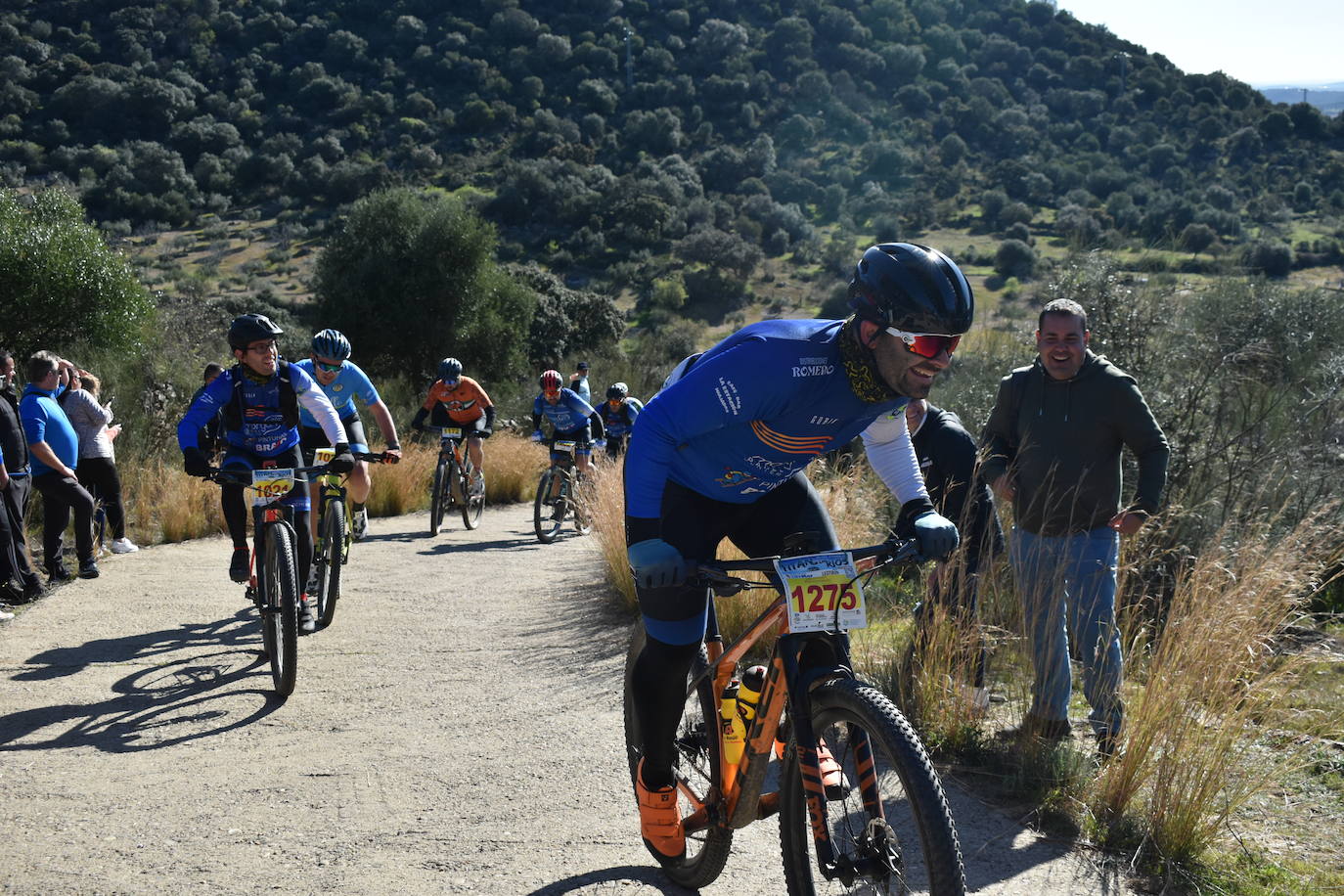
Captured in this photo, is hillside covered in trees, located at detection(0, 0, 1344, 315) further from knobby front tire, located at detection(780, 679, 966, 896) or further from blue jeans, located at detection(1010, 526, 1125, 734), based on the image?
knobby front tire, located at detection(780, 679, 966, 896)

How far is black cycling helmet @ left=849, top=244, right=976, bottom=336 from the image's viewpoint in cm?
279

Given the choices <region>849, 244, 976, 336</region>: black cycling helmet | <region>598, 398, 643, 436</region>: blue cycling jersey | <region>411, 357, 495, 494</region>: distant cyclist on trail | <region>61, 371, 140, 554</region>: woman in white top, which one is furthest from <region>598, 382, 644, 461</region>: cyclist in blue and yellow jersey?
<region>849, 244, 976, 336</region>: black cycling helmet

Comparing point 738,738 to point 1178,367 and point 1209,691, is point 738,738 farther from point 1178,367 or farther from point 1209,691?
point 1178,367

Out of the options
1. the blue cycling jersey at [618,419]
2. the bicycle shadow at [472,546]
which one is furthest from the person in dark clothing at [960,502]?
the blue cycling jersey at [618,419]

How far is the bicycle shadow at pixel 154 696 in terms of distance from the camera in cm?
519

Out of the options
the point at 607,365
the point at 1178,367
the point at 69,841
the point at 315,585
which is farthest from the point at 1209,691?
the point at 607,365

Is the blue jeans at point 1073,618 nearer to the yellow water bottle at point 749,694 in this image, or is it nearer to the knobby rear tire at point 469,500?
the yellow water bottle at point 749,694

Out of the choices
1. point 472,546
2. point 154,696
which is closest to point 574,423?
point 472,546

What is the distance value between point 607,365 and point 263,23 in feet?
199

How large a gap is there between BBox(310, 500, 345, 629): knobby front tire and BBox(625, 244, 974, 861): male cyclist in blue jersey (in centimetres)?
Answer: 429

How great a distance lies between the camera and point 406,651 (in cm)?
690

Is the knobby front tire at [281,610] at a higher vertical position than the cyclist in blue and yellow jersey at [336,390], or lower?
lower

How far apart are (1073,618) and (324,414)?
439 centimetres

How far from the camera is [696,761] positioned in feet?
11.8
